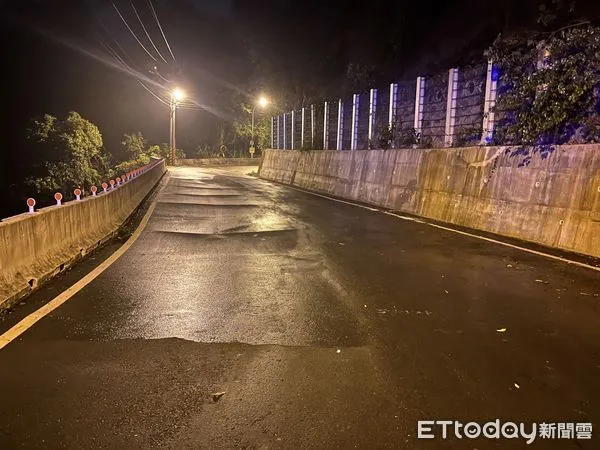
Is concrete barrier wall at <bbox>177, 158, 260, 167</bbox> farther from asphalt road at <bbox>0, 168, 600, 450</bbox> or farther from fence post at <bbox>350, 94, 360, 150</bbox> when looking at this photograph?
asphalt road at <bbox>0, 168, 600, 450</bbox>

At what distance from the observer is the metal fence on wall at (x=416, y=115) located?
1506cm

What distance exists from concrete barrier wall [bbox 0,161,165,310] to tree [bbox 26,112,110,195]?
24.8 metres

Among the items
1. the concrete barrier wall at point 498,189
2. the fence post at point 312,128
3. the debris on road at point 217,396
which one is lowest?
the debris on road at point 217,396

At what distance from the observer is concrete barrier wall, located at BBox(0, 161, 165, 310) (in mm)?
6141

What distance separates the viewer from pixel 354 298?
21.2 feet

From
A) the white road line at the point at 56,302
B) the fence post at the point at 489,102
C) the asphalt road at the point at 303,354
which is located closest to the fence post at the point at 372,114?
the fence post at the point at 489,102

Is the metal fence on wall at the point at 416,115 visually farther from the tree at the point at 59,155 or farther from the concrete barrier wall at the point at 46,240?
the tree at the point at 59,155

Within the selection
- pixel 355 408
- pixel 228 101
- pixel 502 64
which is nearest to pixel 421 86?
pixel 502 64

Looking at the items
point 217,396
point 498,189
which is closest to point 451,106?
point 498,189

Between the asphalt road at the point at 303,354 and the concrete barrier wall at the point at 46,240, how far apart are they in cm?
36

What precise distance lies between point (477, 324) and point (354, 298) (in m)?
1.52

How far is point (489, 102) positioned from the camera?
555 inches

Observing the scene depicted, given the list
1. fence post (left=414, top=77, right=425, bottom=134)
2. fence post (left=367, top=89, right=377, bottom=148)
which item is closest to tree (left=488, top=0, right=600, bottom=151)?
fence post (left=414, top=77, right=425, bottom=134)

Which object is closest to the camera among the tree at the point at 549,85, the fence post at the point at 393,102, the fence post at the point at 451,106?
the tree at the point at 549,85
